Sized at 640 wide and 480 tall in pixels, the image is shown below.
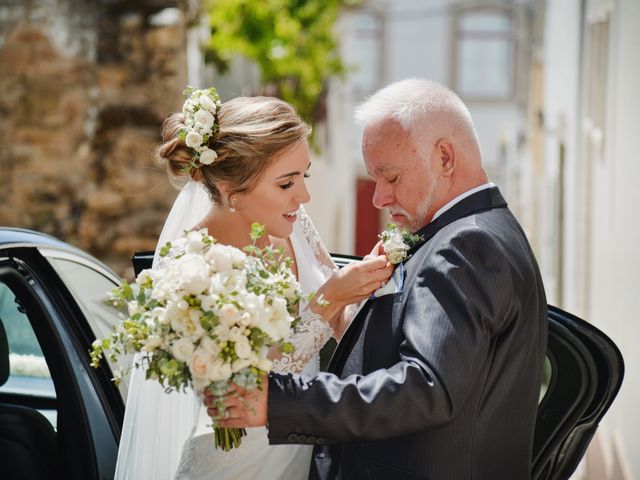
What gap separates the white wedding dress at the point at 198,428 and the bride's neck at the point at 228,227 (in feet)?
0.58

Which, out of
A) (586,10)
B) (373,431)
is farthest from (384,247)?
(586,10)

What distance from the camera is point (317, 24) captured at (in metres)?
13.3

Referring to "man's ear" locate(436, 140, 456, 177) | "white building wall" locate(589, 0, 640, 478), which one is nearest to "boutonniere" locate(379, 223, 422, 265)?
"man's ear" locate(436, 140, 456, 177)

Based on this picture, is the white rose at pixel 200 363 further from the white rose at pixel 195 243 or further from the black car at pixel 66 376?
the black car at pixel 66 376

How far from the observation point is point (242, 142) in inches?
130

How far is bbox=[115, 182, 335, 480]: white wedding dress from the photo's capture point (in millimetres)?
3143

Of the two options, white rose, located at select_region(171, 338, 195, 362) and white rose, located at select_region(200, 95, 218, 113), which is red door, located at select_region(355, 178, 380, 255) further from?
white rose, located at select_region(171, 338, 195, 362)

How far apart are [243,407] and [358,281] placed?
558mm

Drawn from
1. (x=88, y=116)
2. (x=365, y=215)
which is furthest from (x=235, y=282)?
(x=365, y=215)

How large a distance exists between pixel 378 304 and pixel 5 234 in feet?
4.25

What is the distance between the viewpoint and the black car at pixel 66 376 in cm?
304

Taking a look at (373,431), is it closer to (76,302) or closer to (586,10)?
(76,302)

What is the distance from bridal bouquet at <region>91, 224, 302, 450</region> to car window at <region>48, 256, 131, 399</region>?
1012mm

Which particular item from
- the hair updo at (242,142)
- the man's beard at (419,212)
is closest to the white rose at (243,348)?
the man's beard at (419,212)
